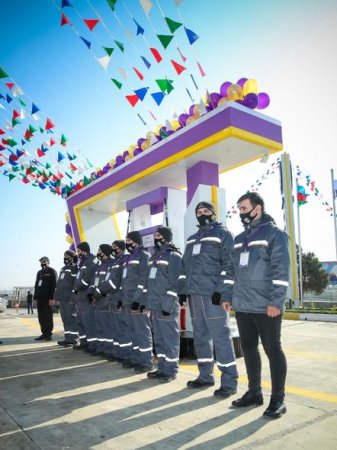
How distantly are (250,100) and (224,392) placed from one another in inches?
195

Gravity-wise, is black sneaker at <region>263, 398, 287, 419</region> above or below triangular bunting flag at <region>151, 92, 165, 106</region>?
below

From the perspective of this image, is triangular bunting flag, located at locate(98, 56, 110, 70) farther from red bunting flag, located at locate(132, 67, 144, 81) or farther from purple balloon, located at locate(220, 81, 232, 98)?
purple balloon, located at locate(220, 81, 232, 98)

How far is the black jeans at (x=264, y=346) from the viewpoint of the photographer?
291 centimetres

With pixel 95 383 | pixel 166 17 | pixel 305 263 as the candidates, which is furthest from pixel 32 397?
pixel 305 263

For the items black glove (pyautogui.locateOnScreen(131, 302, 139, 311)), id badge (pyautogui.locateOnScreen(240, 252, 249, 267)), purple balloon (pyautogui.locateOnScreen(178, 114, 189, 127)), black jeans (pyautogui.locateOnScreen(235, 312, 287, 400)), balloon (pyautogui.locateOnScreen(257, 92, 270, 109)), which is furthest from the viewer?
purple balloon (pyautogui.locateOnScreen(178, 114, 189, 127))

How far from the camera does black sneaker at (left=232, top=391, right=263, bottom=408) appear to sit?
3.11 meters

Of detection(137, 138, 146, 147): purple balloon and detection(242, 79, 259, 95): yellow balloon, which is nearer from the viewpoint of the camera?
detection(242, 79, 259, 95): yellow balloon

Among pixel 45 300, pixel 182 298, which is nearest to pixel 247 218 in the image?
pixel 182 298

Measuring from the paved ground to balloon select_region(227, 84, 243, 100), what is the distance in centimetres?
448

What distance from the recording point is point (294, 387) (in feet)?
12.6

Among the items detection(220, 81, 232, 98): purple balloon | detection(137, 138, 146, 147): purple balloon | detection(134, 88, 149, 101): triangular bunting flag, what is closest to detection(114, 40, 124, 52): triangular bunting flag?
detection(134, 88, 149, 101): triangular bunting flag

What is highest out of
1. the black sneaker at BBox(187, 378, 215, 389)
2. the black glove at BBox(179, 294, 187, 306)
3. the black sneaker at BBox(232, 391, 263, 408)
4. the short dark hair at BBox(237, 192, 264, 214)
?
the short dark hair at BBox(237, 192, 264, 214)

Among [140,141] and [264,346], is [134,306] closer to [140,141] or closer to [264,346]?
[264,346]

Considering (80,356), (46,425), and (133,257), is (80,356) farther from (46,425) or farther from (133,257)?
(46,425)
